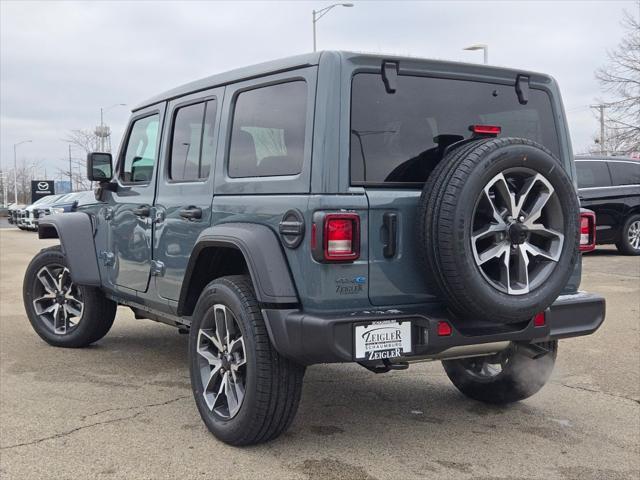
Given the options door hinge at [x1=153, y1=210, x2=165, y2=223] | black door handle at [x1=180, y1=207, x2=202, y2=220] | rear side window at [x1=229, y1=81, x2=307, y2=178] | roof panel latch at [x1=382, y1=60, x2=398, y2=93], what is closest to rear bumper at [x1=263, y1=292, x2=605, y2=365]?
rear side window at [x1=229, y1=81, x2=307, y2=178]

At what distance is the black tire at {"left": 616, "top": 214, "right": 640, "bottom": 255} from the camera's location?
13.0 metres

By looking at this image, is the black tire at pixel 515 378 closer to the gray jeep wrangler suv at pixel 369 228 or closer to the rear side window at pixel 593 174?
the gray jeep wrangler suv at pixel 369 228

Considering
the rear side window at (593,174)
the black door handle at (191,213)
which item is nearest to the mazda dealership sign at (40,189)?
the rear side window at (593,174)

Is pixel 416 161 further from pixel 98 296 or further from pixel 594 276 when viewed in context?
pixel 594 276

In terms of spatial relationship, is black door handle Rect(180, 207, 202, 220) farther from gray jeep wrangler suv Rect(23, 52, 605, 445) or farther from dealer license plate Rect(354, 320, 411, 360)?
dealer license plate Rect(354, 320, 411, 360)

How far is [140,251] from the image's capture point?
4879 millimetres

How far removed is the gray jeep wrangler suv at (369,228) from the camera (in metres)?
3.22

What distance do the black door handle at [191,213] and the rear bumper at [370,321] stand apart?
3.18ft

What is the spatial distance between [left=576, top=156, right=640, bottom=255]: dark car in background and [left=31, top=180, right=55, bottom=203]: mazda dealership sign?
1529 inches

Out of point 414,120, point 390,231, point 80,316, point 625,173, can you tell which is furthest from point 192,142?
point 625,173

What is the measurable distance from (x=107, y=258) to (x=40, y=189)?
43206 mm

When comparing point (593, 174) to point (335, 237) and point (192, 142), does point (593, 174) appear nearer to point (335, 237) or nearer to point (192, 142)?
point (192, 142)

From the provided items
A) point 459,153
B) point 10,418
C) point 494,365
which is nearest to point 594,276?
point 494,365

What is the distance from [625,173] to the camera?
42.4 feet
